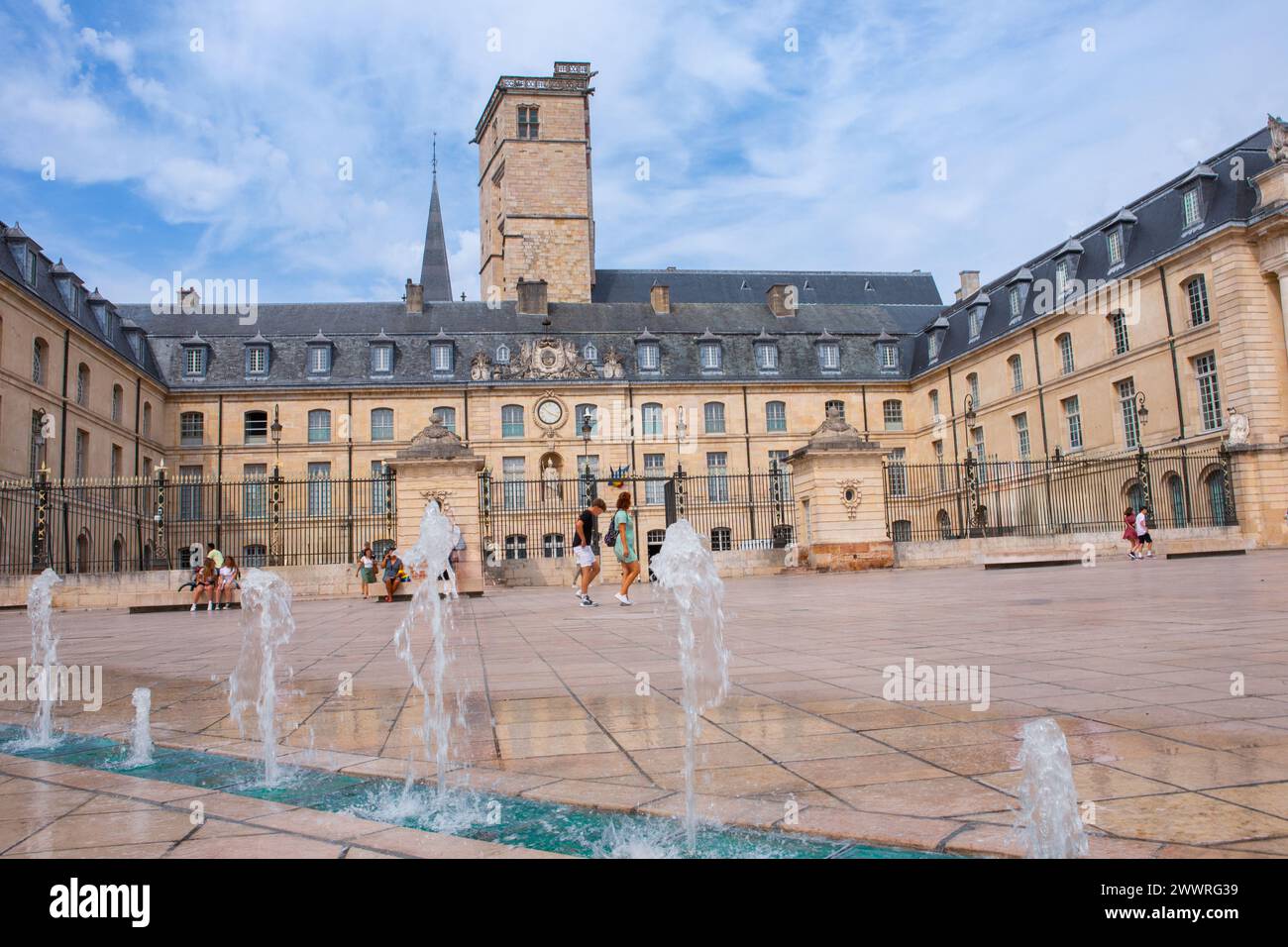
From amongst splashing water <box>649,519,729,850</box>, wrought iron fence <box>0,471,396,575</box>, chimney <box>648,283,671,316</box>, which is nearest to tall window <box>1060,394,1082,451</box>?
chimney <box>648,283,671,316</box>

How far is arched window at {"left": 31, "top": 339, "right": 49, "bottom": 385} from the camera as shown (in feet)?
103

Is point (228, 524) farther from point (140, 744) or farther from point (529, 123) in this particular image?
point (140, 744)

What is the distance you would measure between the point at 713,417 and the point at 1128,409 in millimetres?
18568

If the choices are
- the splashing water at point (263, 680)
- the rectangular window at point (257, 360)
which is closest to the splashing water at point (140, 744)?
the splashing water at point (263, 680)

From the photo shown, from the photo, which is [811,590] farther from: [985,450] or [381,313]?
[381,313]

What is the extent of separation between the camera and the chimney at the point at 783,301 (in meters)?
50.6

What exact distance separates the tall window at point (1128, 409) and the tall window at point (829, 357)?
15.8 metres

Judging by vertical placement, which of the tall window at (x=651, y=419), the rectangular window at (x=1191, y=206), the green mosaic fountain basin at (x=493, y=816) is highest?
the rectangular window at (x=1191, y=206)

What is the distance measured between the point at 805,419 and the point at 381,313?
21.9 meters

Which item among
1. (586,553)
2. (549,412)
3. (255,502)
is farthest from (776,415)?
(586,553)

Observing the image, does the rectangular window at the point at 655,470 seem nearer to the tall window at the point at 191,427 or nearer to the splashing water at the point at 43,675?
the tall window at the point at 191,427

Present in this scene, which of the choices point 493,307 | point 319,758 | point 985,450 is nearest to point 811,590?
point 319,758

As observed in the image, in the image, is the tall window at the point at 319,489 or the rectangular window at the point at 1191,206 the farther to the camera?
the tall window at the point at 319,489

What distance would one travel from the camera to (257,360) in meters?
44.1
